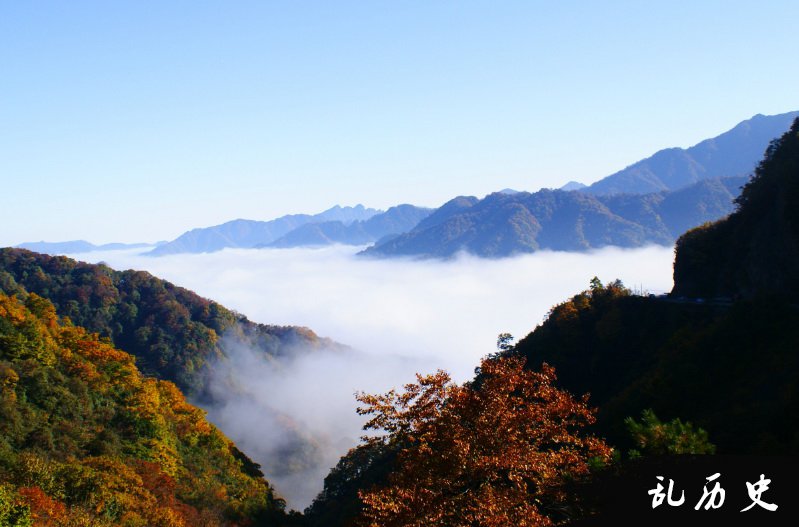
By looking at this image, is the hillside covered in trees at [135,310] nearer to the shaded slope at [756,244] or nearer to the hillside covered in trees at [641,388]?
the hillside covered in trees at [641,388]

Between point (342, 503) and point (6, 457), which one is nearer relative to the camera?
point (6, 457)

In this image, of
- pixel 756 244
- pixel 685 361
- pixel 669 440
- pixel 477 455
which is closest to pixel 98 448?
pixel 477 455

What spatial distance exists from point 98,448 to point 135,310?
81.0m

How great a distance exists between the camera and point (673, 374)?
35844 mm

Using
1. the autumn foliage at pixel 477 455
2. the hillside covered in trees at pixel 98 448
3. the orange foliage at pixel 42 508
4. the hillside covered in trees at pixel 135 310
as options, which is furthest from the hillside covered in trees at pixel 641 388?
the hillside covered in trees at pixel 135 310

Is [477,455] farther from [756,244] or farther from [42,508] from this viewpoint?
[756,244]

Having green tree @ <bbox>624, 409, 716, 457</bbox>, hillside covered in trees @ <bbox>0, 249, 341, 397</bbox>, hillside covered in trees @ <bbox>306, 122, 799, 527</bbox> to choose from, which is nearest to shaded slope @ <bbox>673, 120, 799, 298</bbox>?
hillside covered in trees @ <bbox>306, 122, 799, 527</bbox>

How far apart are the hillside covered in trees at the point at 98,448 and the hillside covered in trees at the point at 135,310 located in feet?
161

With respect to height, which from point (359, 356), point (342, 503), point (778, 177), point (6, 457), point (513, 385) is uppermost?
point (778, 177)

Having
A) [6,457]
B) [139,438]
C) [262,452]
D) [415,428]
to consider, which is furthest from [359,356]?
[415,428]

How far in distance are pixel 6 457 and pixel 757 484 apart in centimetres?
3318

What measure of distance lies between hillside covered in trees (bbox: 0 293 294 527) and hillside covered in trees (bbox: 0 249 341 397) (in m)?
49.2

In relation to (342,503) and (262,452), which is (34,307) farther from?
(262,452)

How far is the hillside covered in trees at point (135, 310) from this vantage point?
105m
